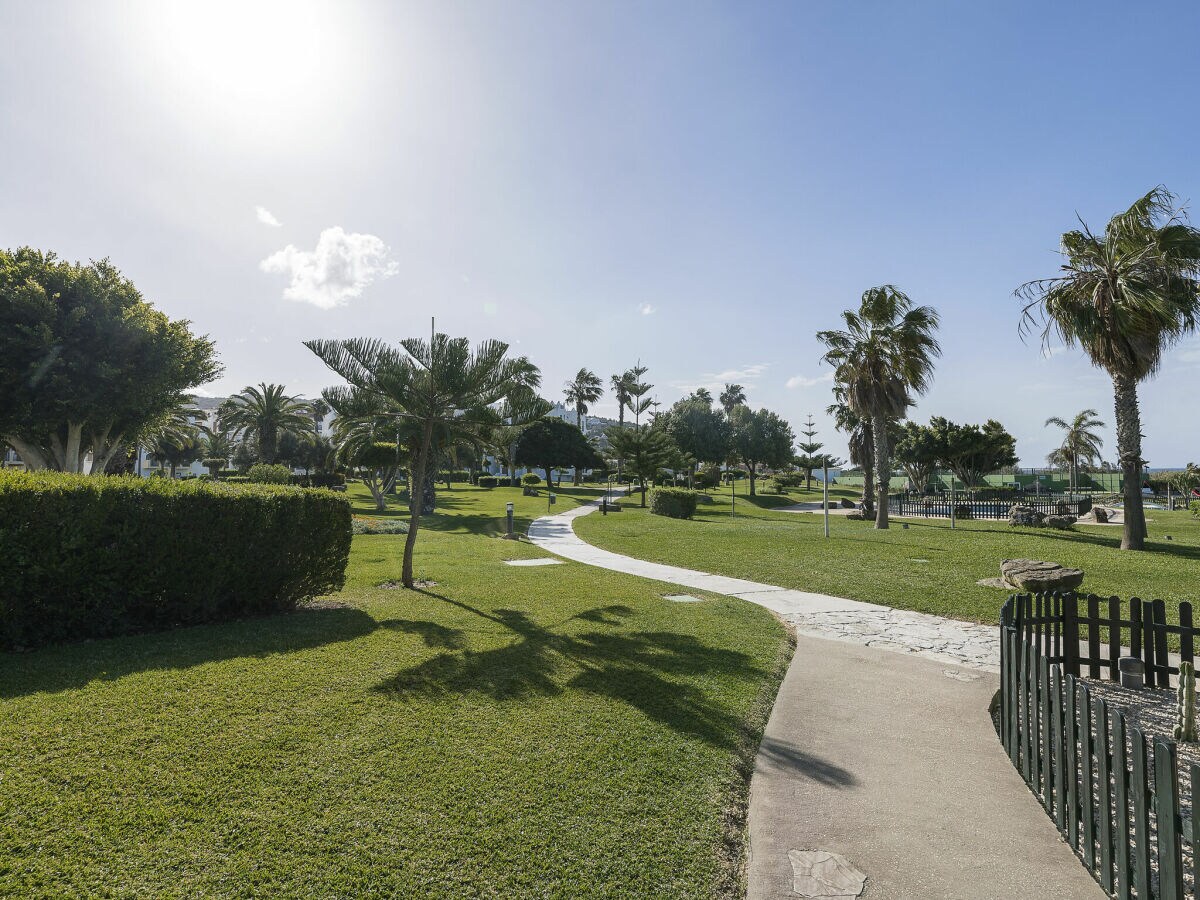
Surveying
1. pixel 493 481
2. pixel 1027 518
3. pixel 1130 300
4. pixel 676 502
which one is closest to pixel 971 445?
pixel 1027 518

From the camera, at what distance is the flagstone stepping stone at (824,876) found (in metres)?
2.88

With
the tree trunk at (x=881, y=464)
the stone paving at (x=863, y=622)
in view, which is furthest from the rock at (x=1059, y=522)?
the stone paving at (x=863, y=622)

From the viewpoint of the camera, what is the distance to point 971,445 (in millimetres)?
44969

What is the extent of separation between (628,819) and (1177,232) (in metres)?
20.9

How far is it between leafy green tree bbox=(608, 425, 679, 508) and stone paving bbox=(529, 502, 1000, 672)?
27153 millimetres

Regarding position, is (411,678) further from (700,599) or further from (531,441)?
(531,441)

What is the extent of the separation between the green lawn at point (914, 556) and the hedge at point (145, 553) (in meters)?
8.63

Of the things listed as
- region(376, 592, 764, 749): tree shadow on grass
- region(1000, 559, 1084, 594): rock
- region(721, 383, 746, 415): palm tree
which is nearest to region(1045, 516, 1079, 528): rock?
region(1000, 559, 1084, 594): rock

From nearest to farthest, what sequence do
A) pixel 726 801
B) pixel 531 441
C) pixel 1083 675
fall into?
1. pixel 726 801
2. pixel 1083 675
3. pixel 531 441

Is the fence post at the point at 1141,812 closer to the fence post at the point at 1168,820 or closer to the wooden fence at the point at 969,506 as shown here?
the fence post at the point at 1168,820

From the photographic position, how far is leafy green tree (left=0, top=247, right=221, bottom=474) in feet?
54.6

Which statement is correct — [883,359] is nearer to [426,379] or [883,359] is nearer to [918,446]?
[426,379]

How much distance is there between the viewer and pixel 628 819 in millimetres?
3408

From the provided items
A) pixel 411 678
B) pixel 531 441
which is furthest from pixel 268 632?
pixel 531 441
